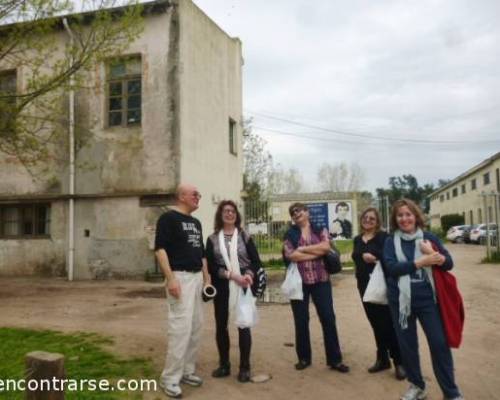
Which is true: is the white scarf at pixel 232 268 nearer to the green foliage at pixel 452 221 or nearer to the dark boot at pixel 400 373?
the dark boot at pixel 400 373

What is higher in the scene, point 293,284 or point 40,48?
point 40,48

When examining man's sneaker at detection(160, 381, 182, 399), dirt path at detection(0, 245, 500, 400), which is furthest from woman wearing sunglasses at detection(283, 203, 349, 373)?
man's sneaker at detection(160, 381, 182, 399)

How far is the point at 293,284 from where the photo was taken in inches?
208

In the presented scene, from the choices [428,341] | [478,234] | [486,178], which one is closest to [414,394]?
[428,341]

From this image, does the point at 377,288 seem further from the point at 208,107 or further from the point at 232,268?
the point at 208,107

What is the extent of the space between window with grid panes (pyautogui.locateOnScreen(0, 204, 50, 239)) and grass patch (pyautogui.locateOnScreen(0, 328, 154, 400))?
7.95 meters

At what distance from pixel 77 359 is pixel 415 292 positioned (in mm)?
3792

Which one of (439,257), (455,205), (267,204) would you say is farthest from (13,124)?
(455,205)

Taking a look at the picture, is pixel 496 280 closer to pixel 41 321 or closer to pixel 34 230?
pixel 41 321

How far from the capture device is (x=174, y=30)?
13.6 metres

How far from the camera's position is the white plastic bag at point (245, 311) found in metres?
4.97

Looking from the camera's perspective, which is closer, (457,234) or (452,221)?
(457,234)

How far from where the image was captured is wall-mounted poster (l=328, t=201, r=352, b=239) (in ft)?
51.1

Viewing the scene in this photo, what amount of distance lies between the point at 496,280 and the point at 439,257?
958 centimetres
